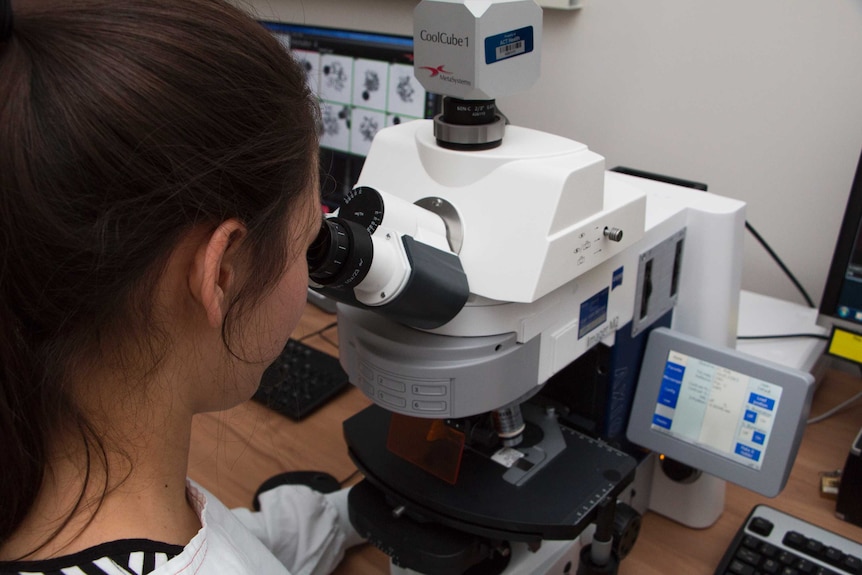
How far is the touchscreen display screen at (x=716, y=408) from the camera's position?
81 centimetres

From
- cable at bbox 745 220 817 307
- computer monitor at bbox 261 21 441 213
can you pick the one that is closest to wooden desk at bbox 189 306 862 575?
cable at bbox 745 220 817 307

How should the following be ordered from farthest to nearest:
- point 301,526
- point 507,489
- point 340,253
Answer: point 301,526, point 507,489, point 340,253

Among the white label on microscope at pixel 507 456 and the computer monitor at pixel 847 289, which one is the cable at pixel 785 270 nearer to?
the computer monitor at pixel 847 289

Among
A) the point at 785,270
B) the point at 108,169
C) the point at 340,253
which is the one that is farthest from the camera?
the point at 785,270

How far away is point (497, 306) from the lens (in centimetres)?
67

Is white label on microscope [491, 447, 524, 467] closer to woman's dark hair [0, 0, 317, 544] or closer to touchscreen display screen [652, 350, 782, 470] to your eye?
touchscreen display screen [652, 350, 782, 470]

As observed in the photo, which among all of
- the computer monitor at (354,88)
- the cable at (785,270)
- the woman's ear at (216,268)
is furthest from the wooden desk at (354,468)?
the woman's ear at (216,268)

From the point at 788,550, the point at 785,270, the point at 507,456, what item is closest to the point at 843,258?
the point at 785,270

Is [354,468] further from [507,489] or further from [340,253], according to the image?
[340,253]

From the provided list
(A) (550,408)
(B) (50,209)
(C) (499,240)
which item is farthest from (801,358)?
(B) (50,209)

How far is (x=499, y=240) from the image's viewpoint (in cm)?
66

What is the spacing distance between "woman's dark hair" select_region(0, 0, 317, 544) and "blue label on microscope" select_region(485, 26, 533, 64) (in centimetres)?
18

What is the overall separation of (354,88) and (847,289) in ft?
2.82

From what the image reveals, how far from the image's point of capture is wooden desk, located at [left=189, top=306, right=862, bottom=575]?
0.91 m
